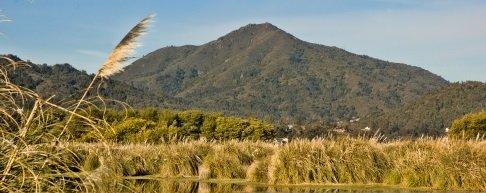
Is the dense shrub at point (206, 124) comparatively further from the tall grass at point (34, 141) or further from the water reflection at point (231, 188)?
the tall grass at point (34, 141)

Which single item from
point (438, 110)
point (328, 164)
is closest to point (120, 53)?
point (328, 164)

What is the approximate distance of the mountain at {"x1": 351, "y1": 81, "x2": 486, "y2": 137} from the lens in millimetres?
117438

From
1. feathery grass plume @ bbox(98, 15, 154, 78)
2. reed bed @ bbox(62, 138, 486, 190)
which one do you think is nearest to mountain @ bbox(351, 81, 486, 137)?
reed bed @ bbox(62, 138, 486, 190)

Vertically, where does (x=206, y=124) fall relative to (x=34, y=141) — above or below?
below

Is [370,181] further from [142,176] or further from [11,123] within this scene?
[11,123]

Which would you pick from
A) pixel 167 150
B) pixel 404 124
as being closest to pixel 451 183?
Answer: pixel 167 150

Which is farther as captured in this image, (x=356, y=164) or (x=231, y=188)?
(x=356, y=164)

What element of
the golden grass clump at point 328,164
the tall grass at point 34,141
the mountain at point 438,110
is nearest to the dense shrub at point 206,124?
the golden grass clump at point 328,164

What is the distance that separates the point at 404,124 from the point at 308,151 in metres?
112

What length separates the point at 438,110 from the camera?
125375mm

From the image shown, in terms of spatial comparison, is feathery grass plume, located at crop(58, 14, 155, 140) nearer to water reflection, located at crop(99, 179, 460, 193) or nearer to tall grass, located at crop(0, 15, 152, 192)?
tall grass, located at crop(0, 15, 152, 192)

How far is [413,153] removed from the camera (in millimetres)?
15516

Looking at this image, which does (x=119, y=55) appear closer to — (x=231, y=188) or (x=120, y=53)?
(x=120, y=53)

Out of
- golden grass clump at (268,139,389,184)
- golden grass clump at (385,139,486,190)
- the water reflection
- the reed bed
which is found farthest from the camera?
golden grass clump at (268,139,389,184)
